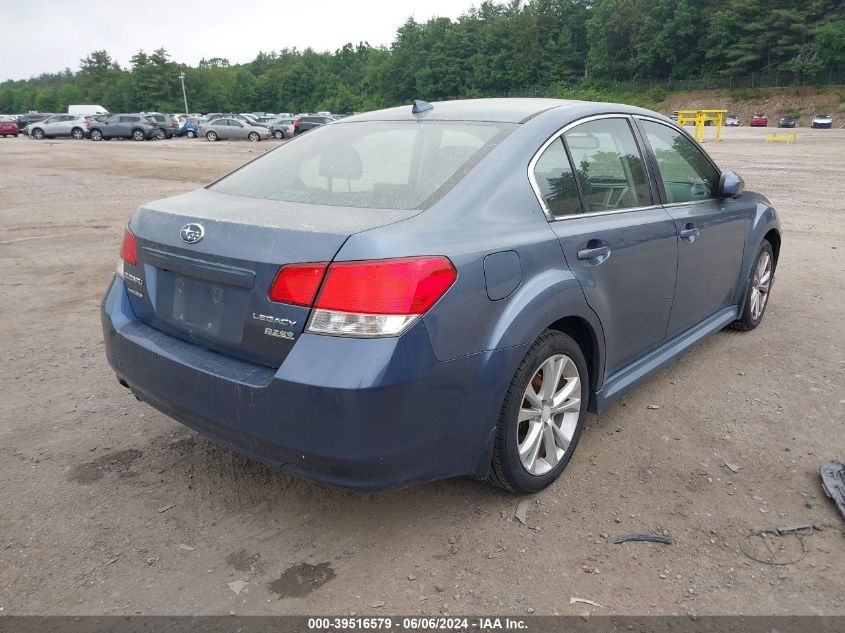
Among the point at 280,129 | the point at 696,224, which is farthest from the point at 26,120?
the point at 696,224

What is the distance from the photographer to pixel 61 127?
45969 millimetres

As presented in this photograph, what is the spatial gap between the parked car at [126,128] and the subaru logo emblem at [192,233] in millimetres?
45550

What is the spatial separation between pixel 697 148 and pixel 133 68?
118 meters

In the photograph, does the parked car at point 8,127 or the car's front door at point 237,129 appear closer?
the car's front door at point 237,129

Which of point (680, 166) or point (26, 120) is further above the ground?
point (26, 120)

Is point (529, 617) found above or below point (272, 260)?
below

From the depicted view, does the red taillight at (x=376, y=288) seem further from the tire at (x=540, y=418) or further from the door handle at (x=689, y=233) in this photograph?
the door handle at (x=689, y=233)

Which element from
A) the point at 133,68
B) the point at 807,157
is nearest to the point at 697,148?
the point at 807,157

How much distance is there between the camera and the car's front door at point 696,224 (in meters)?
3.75

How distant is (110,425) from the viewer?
11.9ft

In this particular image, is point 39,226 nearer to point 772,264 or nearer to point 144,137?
point 772,264

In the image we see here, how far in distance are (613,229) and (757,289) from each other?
2519 mm

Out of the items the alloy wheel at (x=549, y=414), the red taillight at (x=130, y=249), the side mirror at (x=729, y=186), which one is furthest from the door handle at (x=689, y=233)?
the red taillight at (x=130, y=249)

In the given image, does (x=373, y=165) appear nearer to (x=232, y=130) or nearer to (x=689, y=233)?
(x=689, y=233)
